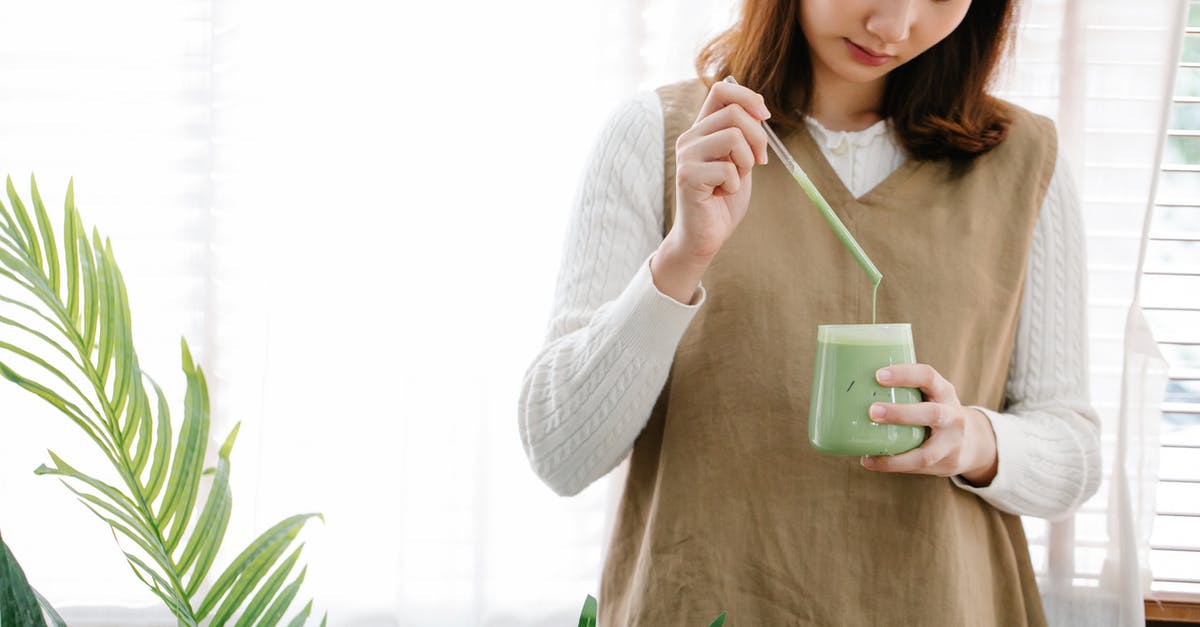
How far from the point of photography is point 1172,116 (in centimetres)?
175

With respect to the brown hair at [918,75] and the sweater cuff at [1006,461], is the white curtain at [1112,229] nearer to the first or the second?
the brown hair at [918,75]

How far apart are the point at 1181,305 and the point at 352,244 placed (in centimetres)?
Result: 157

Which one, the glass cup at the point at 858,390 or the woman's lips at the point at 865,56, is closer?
the glass cup at the point at 858,390

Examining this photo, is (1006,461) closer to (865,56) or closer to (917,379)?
(917,379)

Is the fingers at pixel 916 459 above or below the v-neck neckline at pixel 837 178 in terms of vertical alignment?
below

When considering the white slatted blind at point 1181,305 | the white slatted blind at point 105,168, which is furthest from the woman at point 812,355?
the white slatted blind at point 105,168

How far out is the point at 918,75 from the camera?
117 cm

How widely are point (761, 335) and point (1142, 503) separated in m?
1.01

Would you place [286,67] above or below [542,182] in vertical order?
above

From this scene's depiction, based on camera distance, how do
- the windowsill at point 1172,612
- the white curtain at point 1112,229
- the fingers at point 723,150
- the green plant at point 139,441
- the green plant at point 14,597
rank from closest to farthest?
the green plant at point 14,597 → the green plant at point 139,441 → the fingers at point 723,150 → the white curtain at point 1112,229 → the windowsill at point 1172,612

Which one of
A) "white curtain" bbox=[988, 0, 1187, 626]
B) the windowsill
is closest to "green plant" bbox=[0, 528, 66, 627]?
"white curtain" bbox=[988, 0, 1187, 626]

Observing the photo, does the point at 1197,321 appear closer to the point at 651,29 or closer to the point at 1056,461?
the point at 1056,461

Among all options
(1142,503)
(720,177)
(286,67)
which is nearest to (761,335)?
(720,177)

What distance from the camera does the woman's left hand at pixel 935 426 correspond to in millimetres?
872
